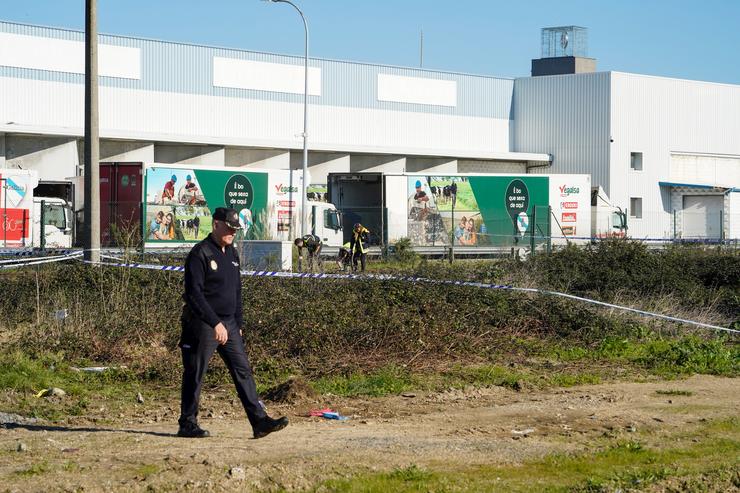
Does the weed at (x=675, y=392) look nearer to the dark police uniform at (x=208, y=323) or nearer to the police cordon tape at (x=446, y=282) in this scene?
the police cordon tape at (x=446, y=282)

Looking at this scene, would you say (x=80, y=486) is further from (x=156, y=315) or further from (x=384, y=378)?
(x=156, y=315)

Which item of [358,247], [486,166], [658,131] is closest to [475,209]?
[358,247]

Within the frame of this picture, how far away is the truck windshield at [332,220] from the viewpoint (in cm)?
3791

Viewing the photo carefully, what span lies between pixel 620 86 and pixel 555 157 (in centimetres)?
536

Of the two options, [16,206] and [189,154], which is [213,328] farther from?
[189,154]

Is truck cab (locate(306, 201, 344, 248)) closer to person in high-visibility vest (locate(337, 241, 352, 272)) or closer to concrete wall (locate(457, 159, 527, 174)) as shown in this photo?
person in high-visibility vest (locate(337, 241, 352, 272))

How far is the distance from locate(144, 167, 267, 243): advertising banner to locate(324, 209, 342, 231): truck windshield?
2.27m

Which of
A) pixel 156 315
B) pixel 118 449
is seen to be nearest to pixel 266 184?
pixel 156 315

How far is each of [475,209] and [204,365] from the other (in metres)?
32.0

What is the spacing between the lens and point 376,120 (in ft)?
185

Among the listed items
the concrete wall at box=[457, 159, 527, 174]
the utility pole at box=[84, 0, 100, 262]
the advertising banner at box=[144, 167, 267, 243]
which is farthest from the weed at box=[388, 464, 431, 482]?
the concrete wall at box=[457, 159, 527, 174]

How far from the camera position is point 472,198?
40469mm

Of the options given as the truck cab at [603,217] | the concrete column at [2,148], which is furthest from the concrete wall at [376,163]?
the concrete column at [2,148]

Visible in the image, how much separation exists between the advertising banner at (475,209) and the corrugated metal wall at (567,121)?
54.5 feet
